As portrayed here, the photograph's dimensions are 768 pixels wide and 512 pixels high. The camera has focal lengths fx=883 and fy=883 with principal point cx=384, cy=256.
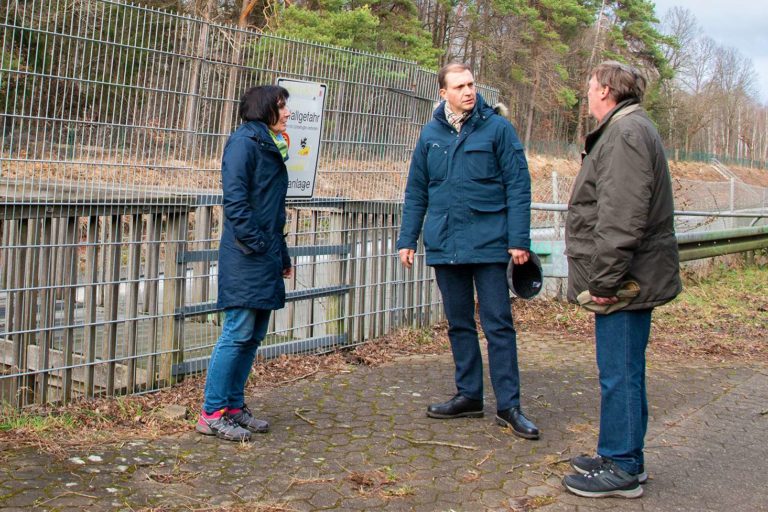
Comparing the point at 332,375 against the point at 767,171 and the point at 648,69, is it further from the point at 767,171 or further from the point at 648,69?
the point at 767,171

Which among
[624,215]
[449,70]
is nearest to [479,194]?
[449,70]

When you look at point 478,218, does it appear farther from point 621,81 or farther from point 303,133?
point 303,133

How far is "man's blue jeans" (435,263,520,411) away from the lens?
16.7ft

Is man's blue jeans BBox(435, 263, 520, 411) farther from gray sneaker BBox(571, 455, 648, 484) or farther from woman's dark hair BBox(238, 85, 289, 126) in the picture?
woman's dark hair BBox(238, 85, 289, 126)

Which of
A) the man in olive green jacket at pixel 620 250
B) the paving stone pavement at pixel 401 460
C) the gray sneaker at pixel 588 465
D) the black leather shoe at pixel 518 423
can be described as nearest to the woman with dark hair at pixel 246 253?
the paving stone pavement at pixel 401 460

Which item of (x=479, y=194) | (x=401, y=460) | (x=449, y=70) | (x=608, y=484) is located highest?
(x=449, y=70)

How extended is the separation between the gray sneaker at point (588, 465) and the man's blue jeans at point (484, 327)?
81 centimetres

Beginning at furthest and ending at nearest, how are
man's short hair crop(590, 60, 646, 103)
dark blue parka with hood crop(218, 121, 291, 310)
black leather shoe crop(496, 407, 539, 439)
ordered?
black leather shoe crop(496, 407, 539, 439) < dark blue parka with hood crop(218, 121, 291, 310) < man's short hair crop(590, 60, 646, 103)

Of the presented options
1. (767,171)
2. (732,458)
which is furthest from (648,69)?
(732,458)

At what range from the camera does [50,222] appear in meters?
5.20

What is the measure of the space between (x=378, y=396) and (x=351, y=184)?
192 centimetres

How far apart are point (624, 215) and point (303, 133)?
10.1ft

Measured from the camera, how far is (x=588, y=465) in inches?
170

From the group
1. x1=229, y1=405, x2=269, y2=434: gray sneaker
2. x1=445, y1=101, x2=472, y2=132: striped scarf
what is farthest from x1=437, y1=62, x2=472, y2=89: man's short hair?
x1=229, y1=405, x2=269, y2=434: gray sneaker
